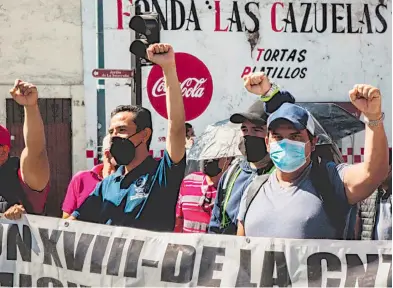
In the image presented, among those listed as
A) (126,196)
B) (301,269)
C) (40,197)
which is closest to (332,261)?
(301,269)

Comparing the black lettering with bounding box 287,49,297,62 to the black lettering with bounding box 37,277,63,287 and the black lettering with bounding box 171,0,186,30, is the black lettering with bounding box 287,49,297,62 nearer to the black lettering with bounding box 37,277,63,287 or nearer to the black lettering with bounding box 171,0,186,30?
the black lettering with bounding box 171,0,186,30

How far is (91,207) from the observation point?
5.09m

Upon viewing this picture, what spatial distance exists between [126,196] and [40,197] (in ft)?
2.37

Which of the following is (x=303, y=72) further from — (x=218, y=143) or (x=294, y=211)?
(x=294, y=211)

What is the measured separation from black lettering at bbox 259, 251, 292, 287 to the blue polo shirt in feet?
2.44

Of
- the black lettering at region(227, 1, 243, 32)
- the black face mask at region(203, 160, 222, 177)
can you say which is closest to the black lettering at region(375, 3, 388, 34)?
the black lettering at region(227, 1, 243, 32)

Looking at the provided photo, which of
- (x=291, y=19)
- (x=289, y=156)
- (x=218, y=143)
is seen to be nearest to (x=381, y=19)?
(x=291, y=19)

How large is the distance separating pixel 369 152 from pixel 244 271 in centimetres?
94

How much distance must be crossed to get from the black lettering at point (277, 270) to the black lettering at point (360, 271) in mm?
323

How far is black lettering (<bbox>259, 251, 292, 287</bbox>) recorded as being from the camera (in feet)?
14.6

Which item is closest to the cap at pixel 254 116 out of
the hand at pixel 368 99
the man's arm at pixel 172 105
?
the man's arm at pixel 172 105

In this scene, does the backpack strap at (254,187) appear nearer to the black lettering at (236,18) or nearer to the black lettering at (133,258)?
the black lettering at (133,258)

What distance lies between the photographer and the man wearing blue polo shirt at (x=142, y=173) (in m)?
4.80

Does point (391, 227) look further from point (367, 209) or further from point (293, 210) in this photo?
point (293, 210)
